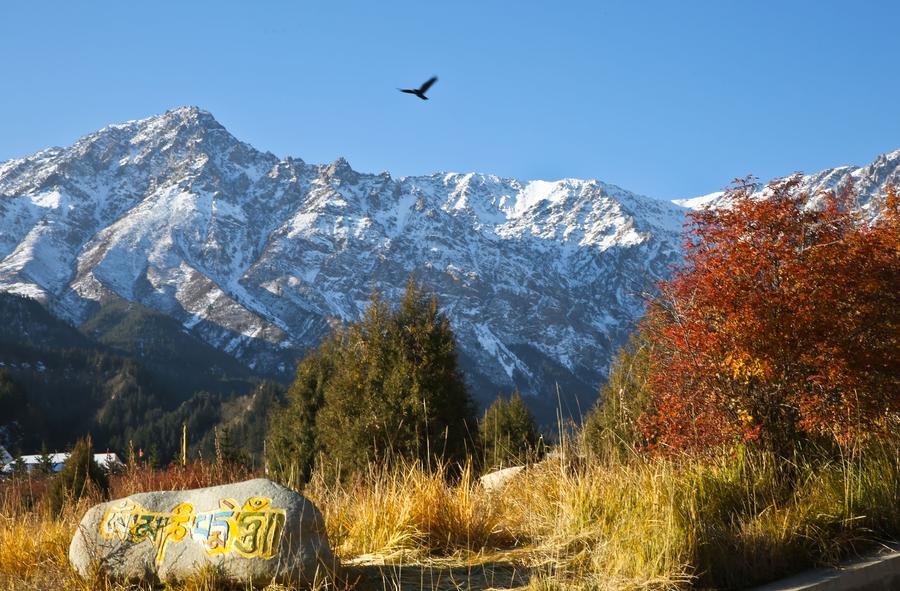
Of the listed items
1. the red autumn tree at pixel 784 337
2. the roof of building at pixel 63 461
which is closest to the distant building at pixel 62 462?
the roof of building at pixel 63 461

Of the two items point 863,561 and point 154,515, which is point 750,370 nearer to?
point 863,561

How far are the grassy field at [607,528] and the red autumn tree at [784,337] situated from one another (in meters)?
0.55

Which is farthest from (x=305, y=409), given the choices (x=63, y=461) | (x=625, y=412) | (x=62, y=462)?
(x=625, y=412)

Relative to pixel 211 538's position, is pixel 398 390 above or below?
above

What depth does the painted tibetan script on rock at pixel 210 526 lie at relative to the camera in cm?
495

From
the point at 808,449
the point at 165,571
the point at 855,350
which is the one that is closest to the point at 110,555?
the point at 165,571

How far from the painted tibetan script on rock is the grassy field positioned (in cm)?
26

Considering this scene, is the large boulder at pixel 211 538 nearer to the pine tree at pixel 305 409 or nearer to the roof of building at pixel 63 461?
the roof of building at pixel 63 461

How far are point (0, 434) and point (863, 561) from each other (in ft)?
420

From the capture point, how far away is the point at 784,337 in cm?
751

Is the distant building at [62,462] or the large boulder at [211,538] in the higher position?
the large boulder at [211,538]

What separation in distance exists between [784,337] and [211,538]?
5.46m

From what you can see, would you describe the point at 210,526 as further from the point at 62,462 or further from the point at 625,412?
the point at 62,462

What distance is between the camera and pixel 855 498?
6.15 m
